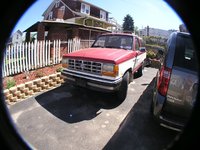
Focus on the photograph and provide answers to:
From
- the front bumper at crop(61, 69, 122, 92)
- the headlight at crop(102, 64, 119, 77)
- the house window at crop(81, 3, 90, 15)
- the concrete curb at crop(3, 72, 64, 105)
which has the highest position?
the house window at crop(81, 3, 90, 15)

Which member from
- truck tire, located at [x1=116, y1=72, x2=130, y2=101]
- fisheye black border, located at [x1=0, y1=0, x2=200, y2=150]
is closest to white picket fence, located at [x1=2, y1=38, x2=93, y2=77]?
truck tire, located at [x1=116, y1=72, x2=130, y2=101]

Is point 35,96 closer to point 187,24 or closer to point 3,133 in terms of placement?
point 3,133


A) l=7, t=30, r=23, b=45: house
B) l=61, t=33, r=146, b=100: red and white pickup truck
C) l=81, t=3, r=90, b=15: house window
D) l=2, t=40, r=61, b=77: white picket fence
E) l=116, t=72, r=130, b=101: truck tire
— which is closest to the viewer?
l=7, t=30, r=23, b=45: house

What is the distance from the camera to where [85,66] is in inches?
180

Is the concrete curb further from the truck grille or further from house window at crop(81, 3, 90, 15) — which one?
house window at crop(81, 3, 90, 15)

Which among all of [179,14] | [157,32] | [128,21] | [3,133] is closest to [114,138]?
[3,133]

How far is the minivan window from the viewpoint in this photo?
107 inches

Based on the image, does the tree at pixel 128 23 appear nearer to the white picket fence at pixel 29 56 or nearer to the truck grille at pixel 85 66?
the white picket fence at pixel 29 56

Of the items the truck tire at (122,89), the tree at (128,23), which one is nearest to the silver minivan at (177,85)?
the truck tire at (122,89)

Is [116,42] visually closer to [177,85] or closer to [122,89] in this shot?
[122,89]

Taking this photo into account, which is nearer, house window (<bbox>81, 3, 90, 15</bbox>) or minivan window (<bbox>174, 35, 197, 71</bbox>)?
minivan window (<bbox>174, 35, 197, 71</bbox>)

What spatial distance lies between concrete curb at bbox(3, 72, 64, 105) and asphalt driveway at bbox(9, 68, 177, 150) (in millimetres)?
256

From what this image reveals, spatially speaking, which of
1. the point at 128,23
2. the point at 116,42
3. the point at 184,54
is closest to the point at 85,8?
the point at 128,23

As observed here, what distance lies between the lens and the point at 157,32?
46.1 m
